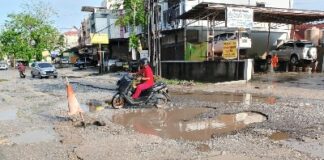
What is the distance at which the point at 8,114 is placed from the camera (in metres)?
12.3

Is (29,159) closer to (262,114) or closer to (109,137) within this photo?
(109,137)

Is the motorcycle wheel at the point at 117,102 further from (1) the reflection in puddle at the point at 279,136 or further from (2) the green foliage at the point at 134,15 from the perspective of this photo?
(2) the green foliage at the point at 134,15

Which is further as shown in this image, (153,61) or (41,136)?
(153,61)

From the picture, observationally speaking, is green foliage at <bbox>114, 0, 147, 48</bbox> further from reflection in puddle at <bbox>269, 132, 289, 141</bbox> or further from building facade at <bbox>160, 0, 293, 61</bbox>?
reflection in puddle at <bbox>269, 132, 289, 141</bbox>

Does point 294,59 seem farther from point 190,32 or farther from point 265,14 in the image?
point 190,32

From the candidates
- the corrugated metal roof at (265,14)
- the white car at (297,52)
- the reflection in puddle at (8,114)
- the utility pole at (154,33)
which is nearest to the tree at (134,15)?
the corrugated metal roof at (265,14)

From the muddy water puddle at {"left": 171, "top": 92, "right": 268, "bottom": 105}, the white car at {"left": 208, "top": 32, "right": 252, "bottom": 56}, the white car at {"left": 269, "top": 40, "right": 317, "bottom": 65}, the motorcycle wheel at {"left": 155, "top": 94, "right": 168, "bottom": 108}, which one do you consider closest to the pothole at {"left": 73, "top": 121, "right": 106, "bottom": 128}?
the motorcycle wheel at {"left": 155, "top": 94, "right": 168, "bottom": 108}

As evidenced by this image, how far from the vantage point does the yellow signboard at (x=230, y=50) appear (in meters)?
21.8

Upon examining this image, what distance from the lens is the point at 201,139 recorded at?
7914mm

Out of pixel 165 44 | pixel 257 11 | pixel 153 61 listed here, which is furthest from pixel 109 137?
pixel 165 44

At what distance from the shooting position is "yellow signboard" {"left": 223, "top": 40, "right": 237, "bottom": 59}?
71.4 ft

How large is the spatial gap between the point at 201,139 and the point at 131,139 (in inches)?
55.6

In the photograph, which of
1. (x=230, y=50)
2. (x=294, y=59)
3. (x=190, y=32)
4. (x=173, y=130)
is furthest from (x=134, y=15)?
(x=173, y=130)

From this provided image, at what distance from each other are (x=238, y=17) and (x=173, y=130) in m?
13.8
